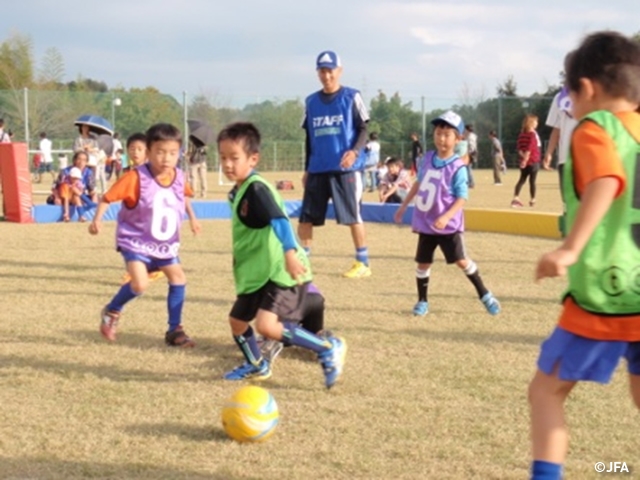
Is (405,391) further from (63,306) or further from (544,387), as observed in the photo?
(63,306)

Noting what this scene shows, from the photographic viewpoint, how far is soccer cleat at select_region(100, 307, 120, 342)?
6.29 metres

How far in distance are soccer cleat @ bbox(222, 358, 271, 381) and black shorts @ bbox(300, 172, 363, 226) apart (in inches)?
167

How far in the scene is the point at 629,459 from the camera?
13.0ft

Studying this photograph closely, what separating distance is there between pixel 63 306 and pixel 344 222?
117 inches

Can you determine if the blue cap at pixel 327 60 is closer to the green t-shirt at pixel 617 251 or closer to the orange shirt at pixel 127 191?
the orange shirt at pixel 127 191

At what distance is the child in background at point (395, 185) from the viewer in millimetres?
17922

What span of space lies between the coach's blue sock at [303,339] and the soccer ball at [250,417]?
82cm

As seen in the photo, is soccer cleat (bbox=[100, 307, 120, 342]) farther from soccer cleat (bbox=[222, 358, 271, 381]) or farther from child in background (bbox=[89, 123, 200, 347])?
soccer cleat (bbox=[222, 358, 271, 381])

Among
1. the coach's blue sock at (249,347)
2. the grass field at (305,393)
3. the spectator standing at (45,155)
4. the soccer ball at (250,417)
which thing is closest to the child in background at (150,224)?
the grass field at (305,393)

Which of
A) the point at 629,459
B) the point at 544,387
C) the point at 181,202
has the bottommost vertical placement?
the point at 629,459

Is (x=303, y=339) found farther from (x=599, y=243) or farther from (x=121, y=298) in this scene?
(x=599, y=243)

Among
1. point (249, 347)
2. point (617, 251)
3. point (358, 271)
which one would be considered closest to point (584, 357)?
point (617, 251)

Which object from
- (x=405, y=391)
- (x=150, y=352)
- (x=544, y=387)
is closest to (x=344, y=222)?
(x=150, y=352)

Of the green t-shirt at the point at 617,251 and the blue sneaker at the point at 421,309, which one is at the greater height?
the green t-shirt at the point at 617,251
